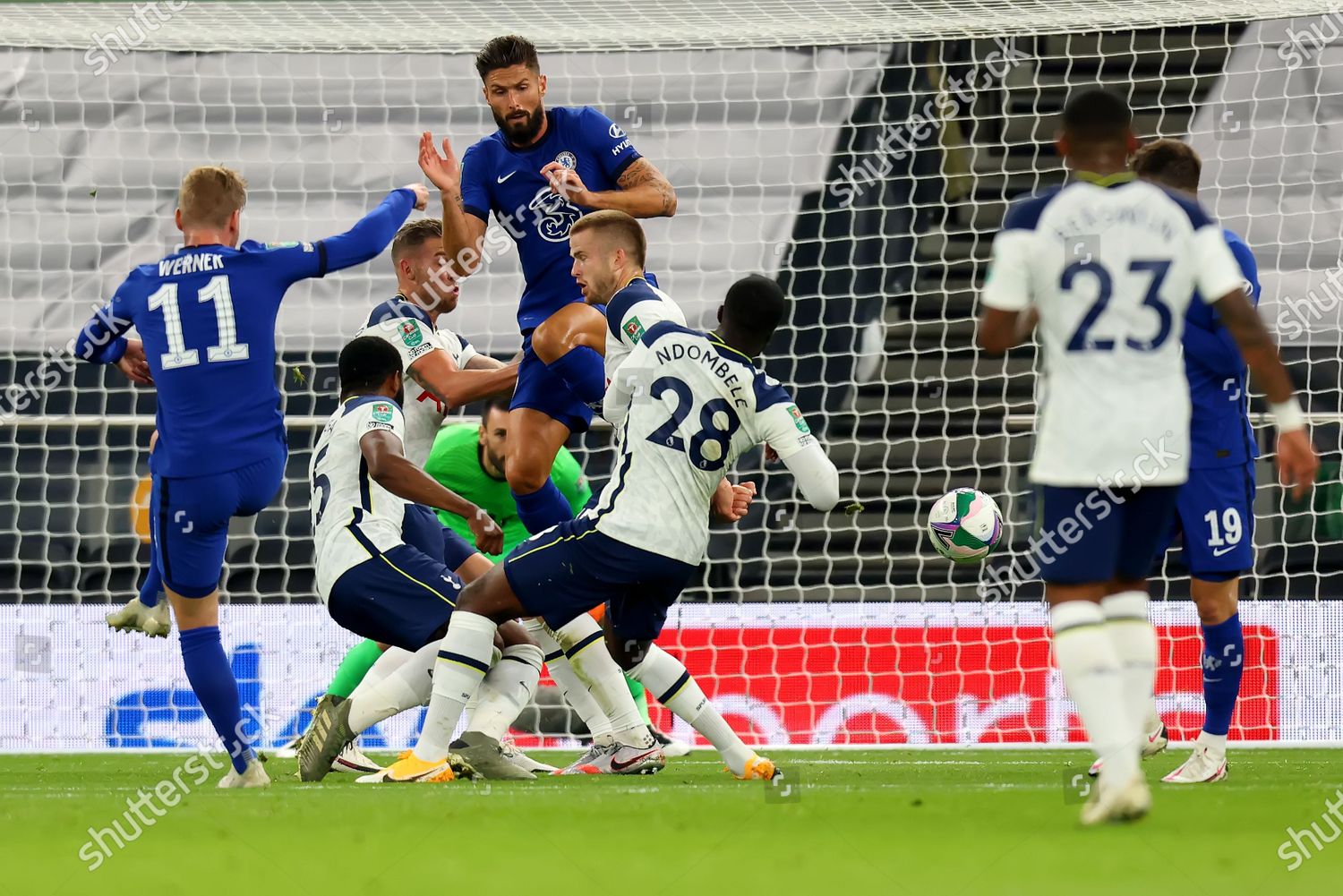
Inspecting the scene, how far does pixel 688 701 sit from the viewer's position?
16.2 feet

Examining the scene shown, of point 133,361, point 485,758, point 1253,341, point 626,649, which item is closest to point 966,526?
point 626,649

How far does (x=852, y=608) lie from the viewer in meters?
8.07

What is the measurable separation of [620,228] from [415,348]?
1182mm

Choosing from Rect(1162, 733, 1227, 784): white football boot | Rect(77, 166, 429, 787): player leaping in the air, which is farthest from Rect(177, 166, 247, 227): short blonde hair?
Rect(1162, 733, 1227, 784): white football boot

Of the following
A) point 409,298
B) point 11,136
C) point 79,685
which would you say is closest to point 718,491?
point 409,298

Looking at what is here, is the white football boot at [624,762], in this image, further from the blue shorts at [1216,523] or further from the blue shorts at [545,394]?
the blue shorts at [1216,523]

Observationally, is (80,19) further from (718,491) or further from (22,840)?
(22,840)

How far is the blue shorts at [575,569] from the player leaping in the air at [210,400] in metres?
1.09

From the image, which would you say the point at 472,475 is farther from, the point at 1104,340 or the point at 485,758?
the point at 1104,340

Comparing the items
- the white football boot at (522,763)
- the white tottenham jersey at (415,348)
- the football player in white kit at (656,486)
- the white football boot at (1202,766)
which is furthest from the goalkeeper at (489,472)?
the white football boot at (1202,766)

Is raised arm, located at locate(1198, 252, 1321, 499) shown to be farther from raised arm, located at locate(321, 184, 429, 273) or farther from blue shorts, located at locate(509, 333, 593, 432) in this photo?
blue shorts, located at locate(509, 333, 593, 432)

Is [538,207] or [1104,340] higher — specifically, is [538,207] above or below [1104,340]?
above

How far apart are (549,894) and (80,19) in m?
7.39

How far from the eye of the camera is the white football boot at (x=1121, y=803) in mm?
3104
